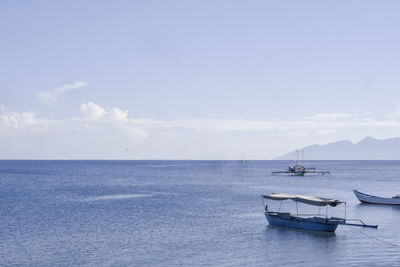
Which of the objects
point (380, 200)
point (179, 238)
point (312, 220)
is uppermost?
point (380, 200)

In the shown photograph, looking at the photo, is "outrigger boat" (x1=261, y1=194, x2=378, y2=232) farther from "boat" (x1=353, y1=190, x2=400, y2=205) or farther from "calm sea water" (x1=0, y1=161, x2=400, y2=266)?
"boat" (x1=353, y1=190, x2=400, y2=205)

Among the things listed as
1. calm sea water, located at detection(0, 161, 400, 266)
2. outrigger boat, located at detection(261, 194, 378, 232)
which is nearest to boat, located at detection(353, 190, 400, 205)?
calm sea water, located at detection(0, 161, 400, 266)

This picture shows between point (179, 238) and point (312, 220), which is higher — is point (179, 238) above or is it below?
below

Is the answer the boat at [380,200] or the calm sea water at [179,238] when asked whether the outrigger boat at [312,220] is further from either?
the boat at [380,200]

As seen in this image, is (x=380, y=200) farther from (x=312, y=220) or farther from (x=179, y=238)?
(x=179, y=238)

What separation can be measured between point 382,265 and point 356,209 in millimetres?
39551

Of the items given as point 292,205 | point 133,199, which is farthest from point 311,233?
point 133,199

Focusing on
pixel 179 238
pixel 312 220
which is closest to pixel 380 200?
pixel 312 220

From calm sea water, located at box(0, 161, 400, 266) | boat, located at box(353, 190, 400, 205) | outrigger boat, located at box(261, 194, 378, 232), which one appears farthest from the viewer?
boat, located at box(353, 190, 400, 205)

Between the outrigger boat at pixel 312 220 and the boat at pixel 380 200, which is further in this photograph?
the boat at pixel 380 200

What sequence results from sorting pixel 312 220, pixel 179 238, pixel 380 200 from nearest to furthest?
pixel 179 238
pixel 312 220
pixel 380 200

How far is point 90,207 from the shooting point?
74.3 meters

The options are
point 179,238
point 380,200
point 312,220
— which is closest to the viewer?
point 179,238

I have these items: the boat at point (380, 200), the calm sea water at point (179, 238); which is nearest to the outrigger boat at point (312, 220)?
the calm sea water at point (179, 238)
